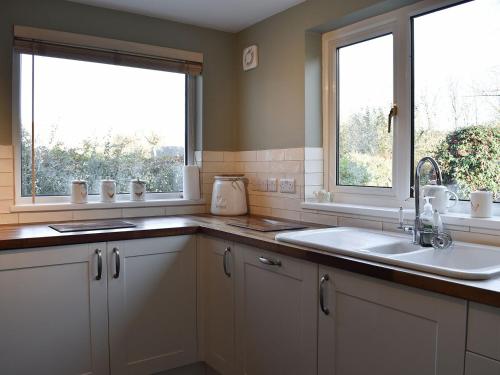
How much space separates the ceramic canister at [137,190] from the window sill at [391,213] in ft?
3.37

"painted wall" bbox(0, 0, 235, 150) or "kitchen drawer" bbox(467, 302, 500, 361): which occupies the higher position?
"painted wall" bbox(0, 0, 235, 150)

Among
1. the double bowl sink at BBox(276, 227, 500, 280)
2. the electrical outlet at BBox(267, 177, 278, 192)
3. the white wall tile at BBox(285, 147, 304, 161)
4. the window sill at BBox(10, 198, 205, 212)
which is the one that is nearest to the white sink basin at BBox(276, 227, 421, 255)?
the double bowl sink at BBox(276, 227, 500, 280)

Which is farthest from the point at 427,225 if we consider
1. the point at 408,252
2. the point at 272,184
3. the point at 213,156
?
the point at 213,156

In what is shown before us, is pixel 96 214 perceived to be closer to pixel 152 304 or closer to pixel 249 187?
pixel 152 304

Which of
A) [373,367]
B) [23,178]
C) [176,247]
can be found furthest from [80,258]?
[373,367]

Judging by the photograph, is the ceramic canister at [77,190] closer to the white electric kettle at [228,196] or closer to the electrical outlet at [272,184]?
the white electric kettle at [228,196]

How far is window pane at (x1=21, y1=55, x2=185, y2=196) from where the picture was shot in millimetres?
2656

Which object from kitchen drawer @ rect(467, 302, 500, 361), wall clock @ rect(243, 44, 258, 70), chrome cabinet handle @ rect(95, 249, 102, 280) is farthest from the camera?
wall clock @ rect(243, 44, 258, 70)

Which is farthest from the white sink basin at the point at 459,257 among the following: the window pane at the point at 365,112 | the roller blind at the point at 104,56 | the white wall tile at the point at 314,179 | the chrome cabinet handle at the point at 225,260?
the roller blind at the point at 104,56

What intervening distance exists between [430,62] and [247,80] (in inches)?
52.8

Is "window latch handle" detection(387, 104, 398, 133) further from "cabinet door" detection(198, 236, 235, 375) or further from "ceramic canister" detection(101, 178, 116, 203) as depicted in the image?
"ceramic canister" detection(101, 178, 116, 203)

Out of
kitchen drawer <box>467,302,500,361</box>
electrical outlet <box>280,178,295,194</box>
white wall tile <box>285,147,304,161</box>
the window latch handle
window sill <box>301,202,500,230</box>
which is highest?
the window latch handle

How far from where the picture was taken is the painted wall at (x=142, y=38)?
2.50 m

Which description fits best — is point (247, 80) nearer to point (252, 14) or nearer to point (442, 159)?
point (252, 14)
